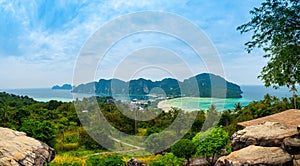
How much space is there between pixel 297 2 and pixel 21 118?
1689 cm

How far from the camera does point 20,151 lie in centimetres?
647

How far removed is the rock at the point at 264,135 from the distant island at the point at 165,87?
4.43 meters

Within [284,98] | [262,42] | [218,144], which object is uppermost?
[262,42]

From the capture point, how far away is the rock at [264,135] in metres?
6.40

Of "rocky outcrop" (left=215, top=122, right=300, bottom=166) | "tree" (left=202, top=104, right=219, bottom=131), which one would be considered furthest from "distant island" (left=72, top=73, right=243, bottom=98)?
"rocky outcrop" (left=215, top=122, right=300, bottom=166)

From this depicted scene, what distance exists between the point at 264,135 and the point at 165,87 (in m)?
7.95

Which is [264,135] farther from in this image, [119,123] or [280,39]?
[119,123]

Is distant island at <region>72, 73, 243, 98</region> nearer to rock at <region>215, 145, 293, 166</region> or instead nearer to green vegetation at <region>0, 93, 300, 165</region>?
green vegetation at <region>0, 93, 300, 165</region>

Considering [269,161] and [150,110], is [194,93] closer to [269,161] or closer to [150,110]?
[150,110]

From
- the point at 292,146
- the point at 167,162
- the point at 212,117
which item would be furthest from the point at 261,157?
the point at 212,117

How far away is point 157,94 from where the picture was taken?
14.4 m

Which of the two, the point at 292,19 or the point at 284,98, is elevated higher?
the point at 292,19

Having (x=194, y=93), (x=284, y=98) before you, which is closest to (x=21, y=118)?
(x=194, y=93)

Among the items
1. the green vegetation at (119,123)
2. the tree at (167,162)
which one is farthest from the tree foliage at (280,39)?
the green vegetation at (119,123)
